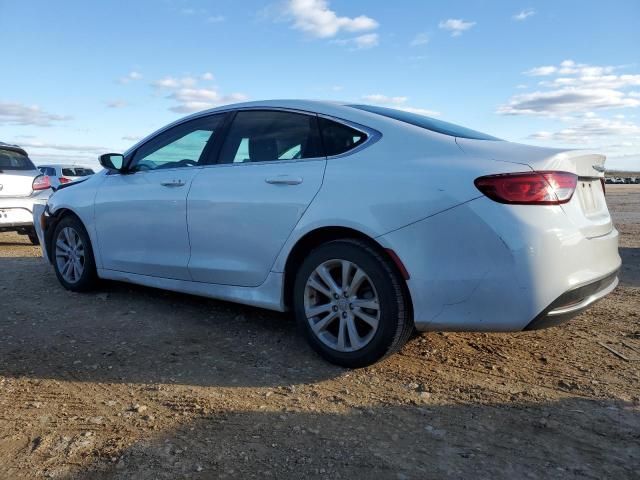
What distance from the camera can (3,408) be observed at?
9.30 ft

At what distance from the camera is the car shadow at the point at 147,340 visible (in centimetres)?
330

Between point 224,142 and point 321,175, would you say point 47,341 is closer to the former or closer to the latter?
point 224,142

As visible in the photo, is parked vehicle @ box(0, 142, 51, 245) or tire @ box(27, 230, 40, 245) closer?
parked vehicle @ box(0, 142, 51, 245)

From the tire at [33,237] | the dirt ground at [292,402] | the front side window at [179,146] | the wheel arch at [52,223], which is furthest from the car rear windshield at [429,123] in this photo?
the tire at [33,237]

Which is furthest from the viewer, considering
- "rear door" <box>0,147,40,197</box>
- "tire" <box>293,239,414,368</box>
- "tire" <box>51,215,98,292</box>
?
"rear door" <box>0,147,40,197</box>

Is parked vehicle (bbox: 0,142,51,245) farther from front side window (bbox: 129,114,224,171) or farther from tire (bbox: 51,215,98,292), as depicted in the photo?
front side window (bbox: 129,114,224,171)

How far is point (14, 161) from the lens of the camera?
8664 mm

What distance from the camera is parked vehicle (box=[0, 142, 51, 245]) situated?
321 inches

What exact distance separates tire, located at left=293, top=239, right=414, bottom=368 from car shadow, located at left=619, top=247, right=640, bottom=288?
3.59 meters

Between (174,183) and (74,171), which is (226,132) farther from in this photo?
(74,171)

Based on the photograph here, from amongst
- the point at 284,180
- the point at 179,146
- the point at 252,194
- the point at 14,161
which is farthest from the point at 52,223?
the point at 14,161

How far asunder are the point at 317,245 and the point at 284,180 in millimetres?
472

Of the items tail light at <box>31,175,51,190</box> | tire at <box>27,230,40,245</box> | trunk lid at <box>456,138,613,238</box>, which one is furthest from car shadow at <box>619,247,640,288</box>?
tire at <box>27,230,40,245</box>

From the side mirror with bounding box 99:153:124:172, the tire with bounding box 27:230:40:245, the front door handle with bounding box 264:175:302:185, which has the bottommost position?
the tire with bounding box 27:230:40:245
